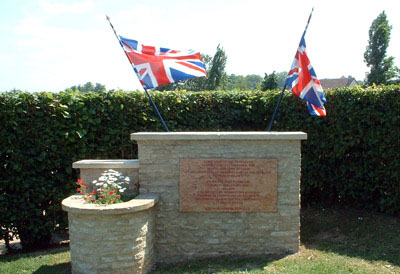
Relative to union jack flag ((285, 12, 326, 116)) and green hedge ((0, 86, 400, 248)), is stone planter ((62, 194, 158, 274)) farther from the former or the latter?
union jack flag ((285, 12, 326, 116))

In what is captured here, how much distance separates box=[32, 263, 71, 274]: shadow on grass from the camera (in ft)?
17.8

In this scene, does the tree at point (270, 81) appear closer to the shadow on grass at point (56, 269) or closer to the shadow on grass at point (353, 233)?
the shadow on grass at point (353, 233)

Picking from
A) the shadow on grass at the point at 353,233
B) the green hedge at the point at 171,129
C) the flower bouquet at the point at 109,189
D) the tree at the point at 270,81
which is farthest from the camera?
the tree at the point at 270,81

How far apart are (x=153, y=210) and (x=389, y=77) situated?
2991 centimetres

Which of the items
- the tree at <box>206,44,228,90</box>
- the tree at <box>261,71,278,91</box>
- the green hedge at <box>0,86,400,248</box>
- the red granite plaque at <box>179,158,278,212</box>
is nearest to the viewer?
the red granite plaque at <box>179,158,278,212</box>

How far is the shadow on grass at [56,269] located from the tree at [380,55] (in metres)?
29.8

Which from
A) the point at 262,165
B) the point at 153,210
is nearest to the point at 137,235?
the point at 153,210

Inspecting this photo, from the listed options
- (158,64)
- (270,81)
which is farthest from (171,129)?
(270,81)

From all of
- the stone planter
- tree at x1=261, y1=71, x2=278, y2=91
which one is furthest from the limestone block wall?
tree at x1=261, y1=71, x2=278, y2=91

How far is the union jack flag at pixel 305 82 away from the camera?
5.98 m

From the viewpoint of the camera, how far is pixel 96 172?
5.91m

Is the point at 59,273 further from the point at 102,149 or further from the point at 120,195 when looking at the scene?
the point at 102,149

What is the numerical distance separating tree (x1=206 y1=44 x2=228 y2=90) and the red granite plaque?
3072 cm

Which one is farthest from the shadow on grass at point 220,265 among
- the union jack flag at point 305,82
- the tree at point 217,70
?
the tree at point 217,70
